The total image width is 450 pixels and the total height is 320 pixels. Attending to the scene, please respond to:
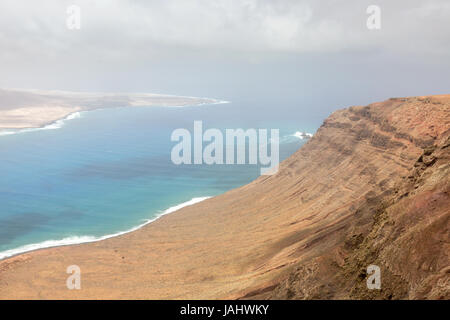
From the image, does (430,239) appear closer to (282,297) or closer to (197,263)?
(282,297)

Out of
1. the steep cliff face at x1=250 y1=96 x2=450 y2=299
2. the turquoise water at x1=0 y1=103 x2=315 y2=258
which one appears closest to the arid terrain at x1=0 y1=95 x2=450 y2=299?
the steep cliff face at x1=250 y1=96 x2=450 y2=299

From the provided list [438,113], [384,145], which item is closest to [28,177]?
[384,145]

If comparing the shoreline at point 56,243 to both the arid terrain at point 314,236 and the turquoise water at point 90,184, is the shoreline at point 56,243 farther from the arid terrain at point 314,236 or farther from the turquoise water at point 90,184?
the arid terrain at point 314,236

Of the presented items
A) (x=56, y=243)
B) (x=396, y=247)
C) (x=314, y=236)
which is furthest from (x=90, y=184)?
Result: (x=396, y=247)

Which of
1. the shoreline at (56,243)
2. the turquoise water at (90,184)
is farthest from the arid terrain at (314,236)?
the turquoise water at (90,184)

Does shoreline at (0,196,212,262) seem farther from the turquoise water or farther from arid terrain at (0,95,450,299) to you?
arid terrain at (0,95,450,299)

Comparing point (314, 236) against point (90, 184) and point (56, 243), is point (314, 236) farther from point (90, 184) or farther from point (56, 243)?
point (90, 184)
